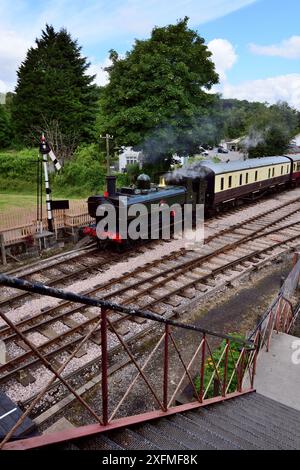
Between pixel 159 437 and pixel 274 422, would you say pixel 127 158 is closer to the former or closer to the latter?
pixel 274 422

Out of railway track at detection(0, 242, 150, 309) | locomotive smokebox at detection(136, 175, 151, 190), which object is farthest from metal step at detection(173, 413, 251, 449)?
locomotive smokebox at detection(136, 175, 151, 190)

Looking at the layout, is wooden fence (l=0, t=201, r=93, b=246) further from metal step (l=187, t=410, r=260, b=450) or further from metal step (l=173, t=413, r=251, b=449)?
metal step (l=173, t=413, r=251, b=449)

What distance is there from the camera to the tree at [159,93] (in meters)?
18.8

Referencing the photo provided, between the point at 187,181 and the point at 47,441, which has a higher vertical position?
the point at 187,181

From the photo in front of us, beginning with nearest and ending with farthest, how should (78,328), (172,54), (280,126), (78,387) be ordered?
1. (78,387)
2. (78,328)
3. (172,54)
4. (280,126)

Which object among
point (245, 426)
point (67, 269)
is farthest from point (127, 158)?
point (245, 426)

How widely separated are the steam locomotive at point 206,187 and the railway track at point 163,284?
2096 mm

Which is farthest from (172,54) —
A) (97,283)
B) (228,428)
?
(228,428)

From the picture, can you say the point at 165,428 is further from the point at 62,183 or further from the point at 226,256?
the point at 62,183

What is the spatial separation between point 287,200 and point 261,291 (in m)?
13.6

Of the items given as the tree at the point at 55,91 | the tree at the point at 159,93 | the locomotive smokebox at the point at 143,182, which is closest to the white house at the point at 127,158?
the tree at the point at 55,91

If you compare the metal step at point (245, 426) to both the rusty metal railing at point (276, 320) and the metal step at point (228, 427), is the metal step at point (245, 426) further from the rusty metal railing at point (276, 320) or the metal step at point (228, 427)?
the rusty metal railing at point (276, 320)

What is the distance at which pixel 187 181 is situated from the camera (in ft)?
52.4

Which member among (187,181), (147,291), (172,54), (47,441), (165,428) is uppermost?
(172,54)
